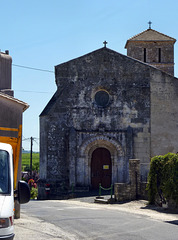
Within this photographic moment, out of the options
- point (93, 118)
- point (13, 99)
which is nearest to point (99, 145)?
point (93, 118)

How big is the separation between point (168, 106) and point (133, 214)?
12.2 metres

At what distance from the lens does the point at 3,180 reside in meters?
7.23

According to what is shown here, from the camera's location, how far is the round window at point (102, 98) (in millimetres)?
26425

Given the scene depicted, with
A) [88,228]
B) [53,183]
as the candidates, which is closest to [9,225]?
[88,228]

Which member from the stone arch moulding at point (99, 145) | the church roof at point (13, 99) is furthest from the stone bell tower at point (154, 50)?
the church roof at point (13, 99)

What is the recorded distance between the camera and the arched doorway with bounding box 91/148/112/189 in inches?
1035

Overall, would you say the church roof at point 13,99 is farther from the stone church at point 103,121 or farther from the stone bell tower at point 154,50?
the stone bell tower at point 154,50

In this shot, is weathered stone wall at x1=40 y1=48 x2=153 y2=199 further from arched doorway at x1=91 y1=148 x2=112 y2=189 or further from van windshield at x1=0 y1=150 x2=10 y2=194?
van windshield at x1=0 y1=150 x2=10 y2=194

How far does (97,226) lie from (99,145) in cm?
1395

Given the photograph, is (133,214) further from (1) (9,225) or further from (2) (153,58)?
(2) (153,58)

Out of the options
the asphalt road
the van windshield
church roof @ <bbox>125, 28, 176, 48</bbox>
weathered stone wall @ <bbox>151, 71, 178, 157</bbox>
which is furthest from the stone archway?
the van windshield

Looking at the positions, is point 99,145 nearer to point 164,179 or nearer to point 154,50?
point 164,179

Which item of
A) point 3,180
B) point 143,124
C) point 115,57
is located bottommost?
point 3,180

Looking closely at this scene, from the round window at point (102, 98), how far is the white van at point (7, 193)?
62.0ft
